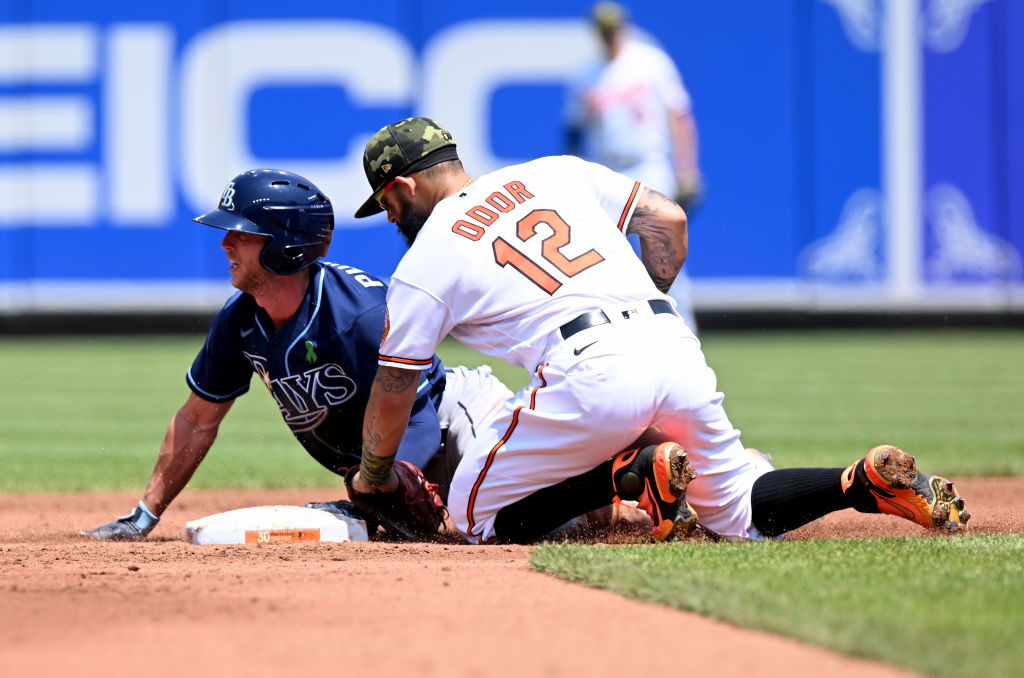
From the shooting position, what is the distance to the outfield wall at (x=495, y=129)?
15945 millimetres

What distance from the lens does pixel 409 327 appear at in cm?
404

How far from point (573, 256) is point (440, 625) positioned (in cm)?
162

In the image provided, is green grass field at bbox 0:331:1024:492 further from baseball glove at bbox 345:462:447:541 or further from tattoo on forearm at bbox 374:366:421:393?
tattoo on forearm at bbox 374:366:421:393

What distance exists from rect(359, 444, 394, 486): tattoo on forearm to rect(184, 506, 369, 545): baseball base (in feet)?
0.98

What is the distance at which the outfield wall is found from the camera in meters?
15.9

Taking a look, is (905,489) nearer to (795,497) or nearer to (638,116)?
(795,497)

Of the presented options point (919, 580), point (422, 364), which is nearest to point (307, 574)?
point (422, 364)

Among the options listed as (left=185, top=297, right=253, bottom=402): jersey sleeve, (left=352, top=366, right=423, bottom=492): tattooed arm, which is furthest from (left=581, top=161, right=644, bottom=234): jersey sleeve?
(left=185, top=297, right=253, bottom=402): jersey sleeve

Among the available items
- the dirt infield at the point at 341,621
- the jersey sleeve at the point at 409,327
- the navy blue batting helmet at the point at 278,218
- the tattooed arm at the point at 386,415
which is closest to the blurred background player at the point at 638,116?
the navy blue batting helmet at the point at 278,218

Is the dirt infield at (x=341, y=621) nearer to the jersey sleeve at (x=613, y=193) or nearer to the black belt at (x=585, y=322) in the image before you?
the black belt at (x=585, y=322)

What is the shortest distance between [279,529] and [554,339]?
4.05ft

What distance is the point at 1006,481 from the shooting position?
6352mm

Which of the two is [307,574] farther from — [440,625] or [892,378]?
[892,378]

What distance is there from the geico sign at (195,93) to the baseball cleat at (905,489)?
12.5 m
